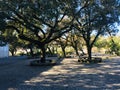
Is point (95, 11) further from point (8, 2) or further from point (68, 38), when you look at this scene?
point (68, 38)

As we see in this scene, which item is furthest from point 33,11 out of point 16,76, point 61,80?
point 61,80

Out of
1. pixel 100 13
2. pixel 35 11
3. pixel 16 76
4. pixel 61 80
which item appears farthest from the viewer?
pixel 100 13

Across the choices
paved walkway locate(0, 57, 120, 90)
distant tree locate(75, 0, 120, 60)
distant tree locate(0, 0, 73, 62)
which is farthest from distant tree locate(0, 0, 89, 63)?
paved walkway locate(0, 57, 120, 90)

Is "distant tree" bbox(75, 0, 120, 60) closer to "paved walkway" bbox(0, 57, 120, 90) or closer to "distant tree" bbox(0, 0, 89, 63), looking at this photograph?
"distant tree" bbox(0, 0, 89, 63)

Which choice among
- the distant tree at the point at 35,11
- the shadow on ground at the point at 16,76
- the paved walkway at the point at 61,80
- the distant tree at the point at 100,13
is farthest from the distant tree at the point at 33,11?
the paved walkway at the point at 61,80

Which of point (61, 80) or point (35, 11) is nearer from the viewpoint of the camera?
point (61, 80)

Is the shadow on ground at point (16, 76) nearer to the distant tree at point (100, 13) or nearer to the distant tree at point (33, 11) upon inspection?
the distant tree at point (33, 11)

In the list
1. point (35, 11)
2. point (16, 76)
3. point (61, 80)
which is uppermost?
point (35, 11)

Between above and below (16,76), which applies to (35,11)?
above

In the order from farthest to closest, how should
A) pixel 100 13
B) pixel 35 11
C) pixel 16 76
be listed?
pixel 100 13 < pixel 35 11 < pixel 16 76

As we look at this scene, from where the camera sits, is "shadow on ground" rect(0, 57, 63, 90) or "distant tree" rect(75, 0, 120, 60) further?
"distant tree" rect(75, 0, 120, 60)

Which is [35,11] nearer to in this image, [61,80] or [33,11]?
[33,11]

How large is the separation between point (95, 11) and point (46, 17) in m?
6.84

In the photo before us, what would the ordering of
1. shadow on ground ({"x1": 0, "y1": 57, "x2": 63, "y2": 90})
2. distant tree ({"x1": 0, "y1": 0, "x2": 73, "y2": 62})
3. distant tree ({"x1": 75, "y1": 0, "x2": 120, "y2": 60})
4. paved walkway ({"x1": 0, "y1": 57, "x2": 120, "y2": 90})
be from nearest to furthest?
paved walkway ({"x1": 0, "y1": 57, "x2": 120, "y2": 90}), shadow on ground ({"x1": 0, "y1": 57, "x2": 63, "y2": 90}), distant tree ({"x1": 0, "y1": 0, "x2": 73, "y2": 62}), distant tree ({"x1": 75, "y1": 0, "x2": 120, "y2": 60})
